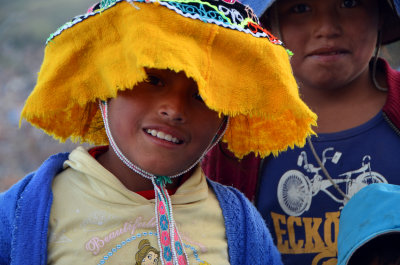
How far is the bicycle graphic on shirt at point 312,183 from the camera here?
75.1 inches

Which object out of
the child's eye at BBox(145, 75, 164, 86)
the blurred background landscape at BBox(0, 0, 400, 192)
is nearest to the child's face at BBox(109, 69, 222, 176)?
the child's eye at BBox(145, 75, 164, 86)

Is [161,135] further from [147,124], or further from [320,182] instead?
[320,182]

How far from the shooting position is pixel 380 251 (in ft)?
3.95

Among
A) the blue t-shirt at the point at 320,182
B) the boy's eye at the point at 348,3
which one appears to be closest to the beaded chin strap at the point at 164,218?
the blue t-shirt at the point at 320,182

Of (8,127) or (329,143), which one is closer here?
(329,143)

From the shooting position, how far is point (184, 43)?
1.21 m

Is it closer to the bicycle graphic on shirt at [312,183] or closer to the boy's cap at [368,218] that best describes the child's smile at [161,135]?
the boy's cap at [368,218]

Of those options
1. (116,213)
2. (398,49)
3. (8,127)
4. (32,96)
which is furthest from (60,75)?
(8,127)

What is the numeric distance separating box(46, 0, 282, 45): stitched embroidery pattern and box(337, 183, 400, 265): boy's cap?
433 millimetres

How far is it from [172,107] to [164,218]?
0.28m

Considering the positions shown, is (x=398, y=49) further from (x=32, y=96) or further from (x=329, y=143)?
(x=32, y=96)

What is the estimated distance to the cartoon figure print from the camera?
1.38 meters

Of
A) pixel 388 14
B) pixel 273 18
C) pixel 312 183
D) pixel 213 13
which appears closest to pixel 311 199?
pixel 312 183

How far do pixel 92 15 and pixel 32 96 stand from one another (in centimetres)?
24
